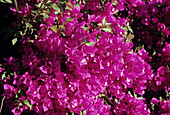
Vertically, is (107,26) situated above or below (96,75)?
above

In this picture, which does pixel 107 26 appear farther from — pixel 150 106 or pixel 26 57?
pixel 150 106

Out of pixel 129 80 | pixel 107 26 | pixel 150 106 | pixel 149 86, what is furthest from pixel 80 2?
pixel 150 106

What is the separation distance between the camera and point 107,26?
67.3 inches

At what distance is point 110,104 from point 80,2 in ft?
3.97

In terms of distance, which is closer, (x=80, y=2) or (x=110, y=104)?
(x=80, y=2)

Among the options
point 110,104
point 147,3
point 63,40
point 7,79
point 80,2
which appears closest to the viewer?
point 63,40

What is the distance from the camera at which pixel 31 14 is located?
5.40 feet

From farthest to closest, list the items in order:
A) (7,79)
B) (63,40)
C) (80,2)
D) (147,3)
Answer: (147,3) < (80,2) < (7,79) < (63,40)

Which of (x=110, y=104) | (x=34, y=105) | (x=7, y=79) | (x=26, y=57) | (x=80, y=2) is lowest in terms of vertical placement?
(x=110, y=104)

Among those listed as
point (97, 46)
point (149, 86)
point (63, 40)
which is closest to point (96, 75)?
point (97, 46)

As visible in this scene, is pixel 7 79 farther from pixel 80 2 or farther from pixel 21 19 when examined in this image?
pixel 80 2

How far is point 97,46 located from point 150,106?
1306 mm

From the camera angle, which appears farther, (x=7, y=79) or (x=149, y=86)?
(x=149, y=86)

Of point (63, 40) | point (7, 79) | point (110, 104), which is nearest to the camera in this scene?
point (63, 40)
